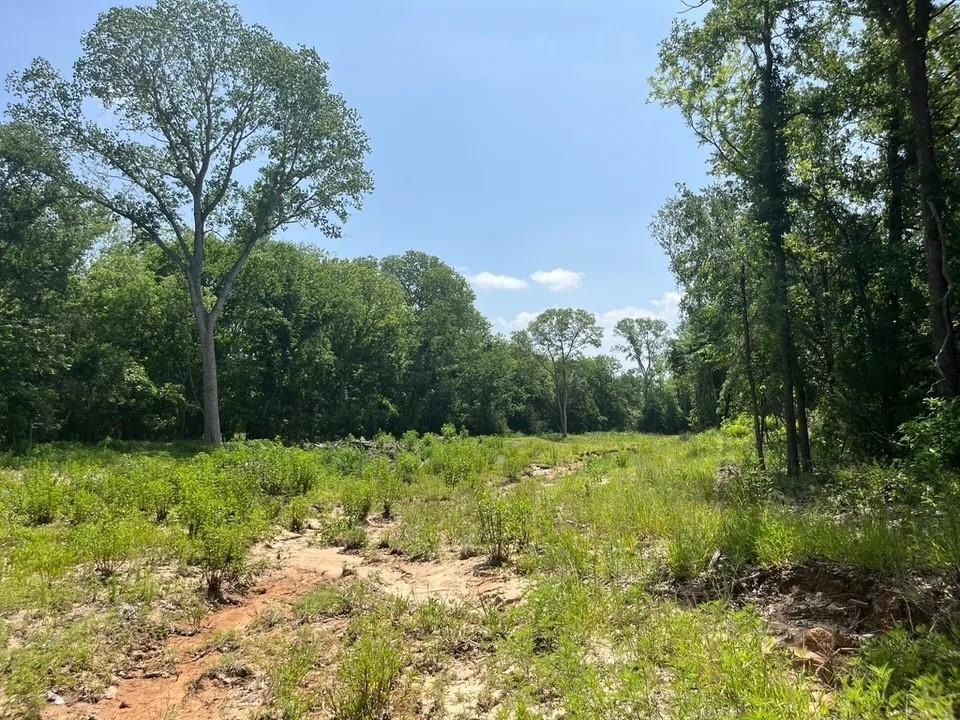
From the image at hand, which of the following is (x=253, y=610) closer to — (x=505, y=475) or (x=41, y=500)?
(x=41, y=500)

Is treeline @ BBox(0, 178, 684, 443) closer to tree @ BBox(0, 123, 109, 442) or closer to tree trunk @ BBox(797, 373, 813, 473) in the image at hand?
tree @ BBox(0, 123, 109, 442)

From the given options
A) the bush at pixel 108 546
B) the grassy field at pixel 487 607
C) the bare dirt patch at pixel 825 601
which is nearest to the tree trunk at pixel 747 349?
the grassy field at pixel 487 607

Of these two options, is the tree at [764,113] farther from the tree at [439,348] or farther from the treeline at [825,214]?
the tree at [439,348]

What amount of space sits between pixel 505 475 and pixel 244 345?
69.2 ft

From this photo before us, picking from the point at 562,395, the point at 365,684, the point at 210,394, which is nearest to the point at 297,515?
the point at 365,684

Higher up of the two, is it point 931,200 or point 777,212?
point 777,212

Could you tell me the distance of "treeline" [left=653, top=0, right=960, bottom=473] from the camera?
34.3ft

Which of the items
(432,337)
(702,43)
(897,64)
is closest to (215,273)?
(432,337)

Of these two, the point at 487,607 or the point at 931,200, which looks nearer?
the point at 487,607

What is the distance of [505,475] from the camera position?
1534 cm

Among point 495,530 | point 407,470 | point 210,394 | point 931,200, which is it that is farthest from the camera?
point 210,394

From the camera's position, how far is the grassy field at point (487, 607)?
336cm

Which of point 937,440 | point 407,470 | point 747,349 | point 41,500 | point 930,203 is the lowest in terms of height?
point 407,470

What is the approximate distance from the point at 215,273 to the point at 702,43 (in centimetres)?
2426
